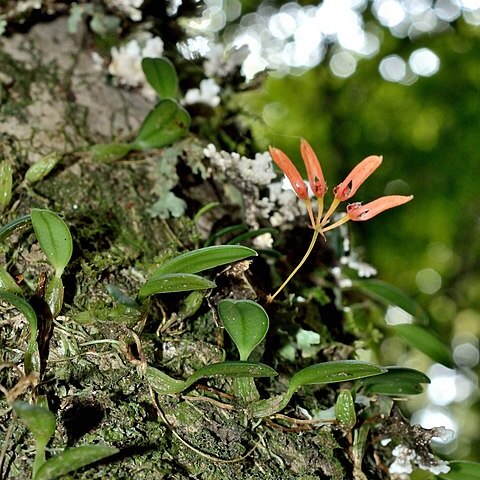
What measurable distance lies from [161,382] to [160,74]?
25.9 inches

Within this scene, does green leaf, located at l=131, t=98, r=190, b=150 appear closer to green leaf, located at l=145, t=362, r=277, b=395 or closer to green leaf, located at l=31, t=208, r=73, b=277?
green leaf, located at l=31, t=208, r=73, b=277

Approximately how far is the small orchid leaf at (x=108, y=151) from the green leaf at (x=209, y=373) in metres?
0.53

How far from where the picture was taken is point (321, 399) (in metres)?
0.90

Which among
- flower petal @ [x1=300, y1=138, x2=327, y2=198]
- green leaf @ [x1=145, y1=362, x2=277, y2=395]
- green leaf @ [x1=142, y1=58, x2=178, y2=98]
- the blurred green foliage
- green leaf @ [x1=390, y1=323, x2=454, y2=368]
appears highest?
green leaf @ [x1=142, y1=58, x2=178, y2=98]

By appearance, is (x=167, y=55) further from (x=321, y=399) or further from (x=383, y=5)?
(x=383, y=5)

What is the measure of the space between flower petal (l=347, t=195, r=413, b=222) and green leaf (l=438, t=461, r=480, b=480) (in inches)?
17.8

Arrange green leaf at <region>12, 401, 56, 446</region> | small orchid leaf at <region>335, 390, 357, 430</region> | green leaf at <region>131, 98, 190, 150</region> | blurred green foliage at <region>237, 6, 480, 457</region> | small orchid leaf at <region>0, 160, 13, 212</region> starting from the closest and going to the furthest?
green leaf at <region>12, 401, 56, 446</region> < small orchid leaf at <region>335, 390, 357, 430</region> < small orchid leaf at <region>0, 160, 13, 212</region> < green leaf at <region>131, 98, 190, 150</region> < blurred green foliage at <region>237, 6, 480, 457</region>

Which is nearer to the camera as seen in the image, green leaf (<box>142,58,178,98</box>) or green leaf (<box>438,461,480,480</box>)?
green leaf (<box>438,461,480,480</box>)

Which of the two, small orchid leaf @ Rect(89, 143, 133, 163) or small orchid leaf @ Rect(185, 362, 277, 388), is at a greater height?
small orchid leaf @ Rect(89, 143, 133, 163)

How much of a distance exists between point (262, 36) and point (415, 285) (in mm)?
1907

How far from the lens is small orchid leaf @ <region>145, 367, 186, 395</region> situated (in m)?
0.73

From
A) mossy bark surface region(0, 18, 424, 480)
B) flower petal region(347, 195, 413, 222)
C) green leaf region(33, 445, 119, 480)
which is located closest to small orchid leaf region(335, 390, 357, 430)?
mossy bark surface region(0, 18, 424, 480)

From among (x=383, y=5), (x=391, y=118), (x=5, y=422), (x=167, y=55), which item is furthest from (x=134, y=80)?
(x=383, y=5)

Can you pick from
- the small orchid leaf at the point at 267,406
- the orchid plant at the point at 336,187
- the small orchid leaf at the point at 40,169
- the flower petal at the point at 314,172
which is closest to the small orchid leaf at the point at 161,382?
the small orchid leaf at the point at 267,406
